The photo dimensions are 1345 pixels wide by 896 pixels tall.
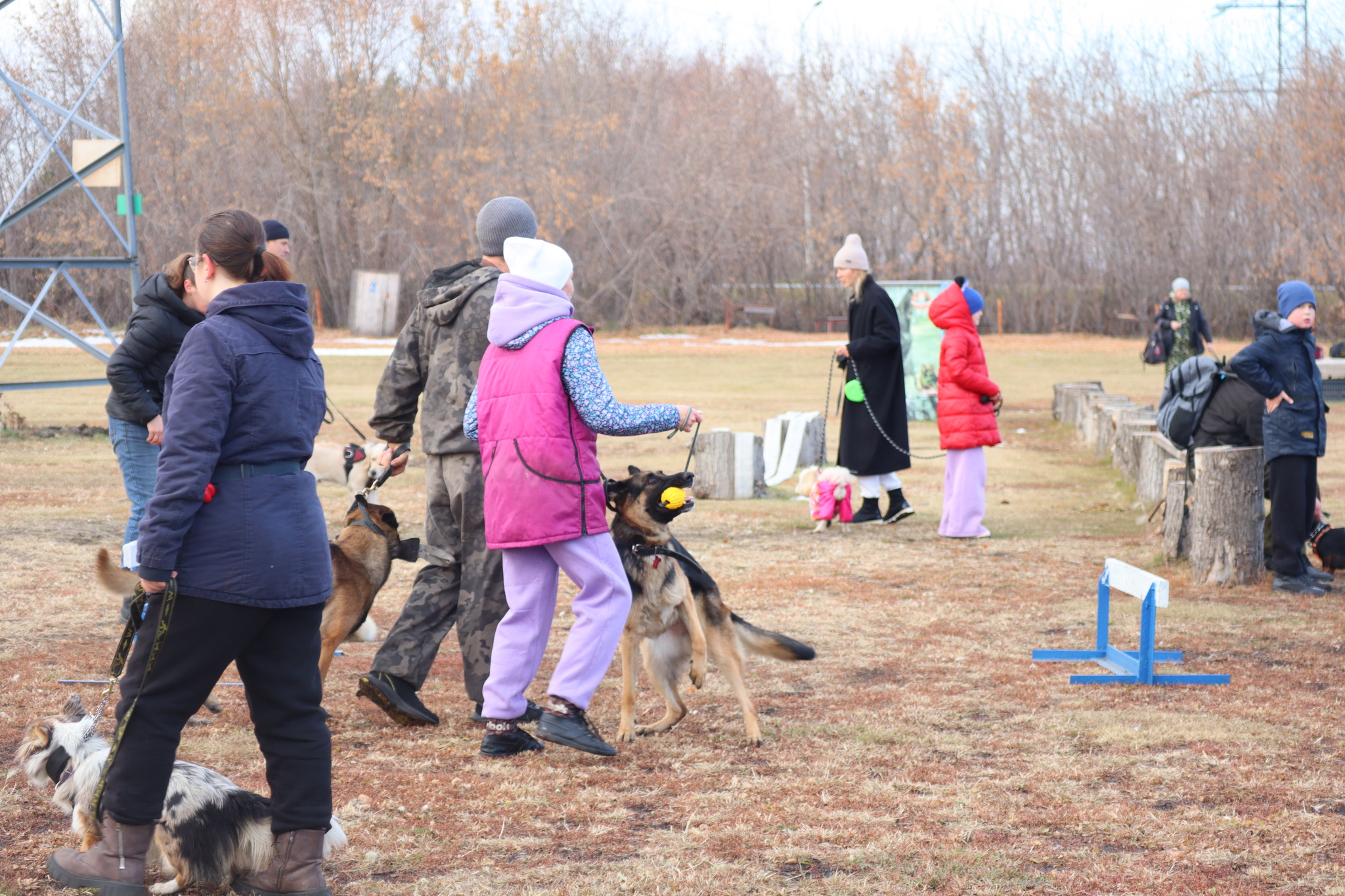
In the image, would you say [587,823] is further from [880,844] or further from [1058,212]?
[1058,212]

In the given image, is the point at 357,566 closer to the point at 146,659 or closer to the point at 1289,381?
the point at 146,659

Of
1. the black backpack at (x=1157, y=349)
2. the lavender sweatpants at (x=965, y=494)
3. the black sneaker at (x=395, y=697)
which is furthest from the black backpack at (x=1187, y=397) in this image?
the black backpack at (x=1157, y=349)

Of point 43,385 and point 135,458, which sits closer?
point 135,458

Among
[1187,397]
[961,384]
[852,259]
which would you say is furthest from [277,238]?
[1187,397]

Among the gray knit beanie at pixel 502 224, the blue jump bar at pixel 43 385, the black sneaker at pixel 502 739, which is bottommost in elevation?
the black sneaker at pixel 502 739

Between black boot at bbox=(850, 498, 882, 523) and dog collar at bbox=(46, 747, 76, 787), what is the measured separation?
6.79 m

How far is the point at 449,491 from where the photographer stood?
14.6 ft

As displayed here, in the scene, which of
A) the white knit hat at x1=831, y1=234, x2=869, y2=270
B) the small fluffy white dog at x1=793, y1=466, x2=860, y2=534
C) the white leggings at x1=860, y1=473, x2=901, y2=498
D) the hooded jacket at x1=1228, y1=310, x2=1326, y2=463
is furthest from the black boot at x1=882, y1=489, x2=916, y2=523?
the hooded jacket at x1=1228, y1=310, x2=1326, y2=463

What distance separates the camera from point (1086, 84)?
4134 centimetres

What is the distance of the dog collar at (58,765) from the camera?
10.2 ft

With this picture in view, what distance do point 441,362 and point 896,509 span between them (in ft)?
18.1

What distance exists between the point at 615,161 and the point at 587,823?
38480 millimetres

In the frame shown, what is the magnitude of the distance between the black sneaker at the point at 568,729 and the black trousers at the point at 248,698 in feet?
3.73

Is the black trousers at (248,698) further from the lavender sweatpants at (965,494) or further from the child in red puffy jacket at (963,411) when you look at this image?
the lavender sweatpants at (965,494)
